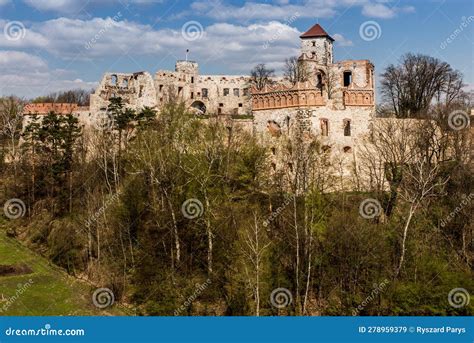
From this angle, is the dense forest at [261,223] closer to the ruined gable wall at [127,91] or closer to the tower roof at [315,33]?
the ruined gable wall at [127,91]

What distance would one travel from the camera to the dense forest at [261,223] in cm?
2375

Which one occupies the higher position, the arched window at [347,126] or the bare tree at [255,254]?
the arched window at [347,126]

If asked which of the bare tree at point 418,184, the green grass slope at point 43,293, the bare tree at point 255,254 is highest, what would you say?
the bare tree at point 418,184

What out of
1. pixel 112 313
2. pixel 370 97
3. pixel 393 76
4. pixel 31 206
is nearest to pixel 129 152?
pixel 31 206

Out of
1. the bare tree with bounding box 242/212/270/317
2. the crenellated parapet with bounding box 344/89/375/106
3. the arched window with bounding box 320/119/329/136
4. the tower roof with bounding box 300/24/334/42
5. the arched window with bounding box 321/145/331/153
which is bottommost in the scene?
the bare tree with bounding box 242/212/270/317

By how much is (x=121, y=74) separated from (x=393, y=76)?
2387cm

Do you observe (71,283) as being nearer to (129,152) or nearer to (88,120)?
(129,152)

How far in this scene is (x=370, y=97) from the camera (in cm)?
3291

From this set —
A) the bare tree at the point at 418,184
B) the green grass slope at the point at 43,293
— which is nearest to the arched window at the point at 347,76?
the bare tree at the point at 418,184

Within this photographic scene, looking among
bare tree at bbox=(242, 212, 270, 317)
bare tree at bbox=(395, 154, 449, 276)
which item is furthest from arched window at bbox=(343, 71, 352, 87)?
bare tree at bbox=(242, 212, 270, 317)

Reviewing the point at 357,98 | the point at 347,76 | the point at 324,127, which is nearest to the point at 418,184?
the point at 324,127

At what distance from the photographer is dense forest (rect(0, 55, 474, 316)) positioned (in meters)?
23.8

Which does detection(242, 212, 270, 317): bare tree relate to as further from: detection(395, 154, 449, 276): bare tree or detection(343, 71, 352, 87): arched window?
detection(343, 71, 352, 87): arched window

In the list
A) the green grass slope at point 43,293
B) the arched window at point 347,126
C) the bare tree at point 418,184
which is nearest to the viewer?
the green grass slope at point 43,293
